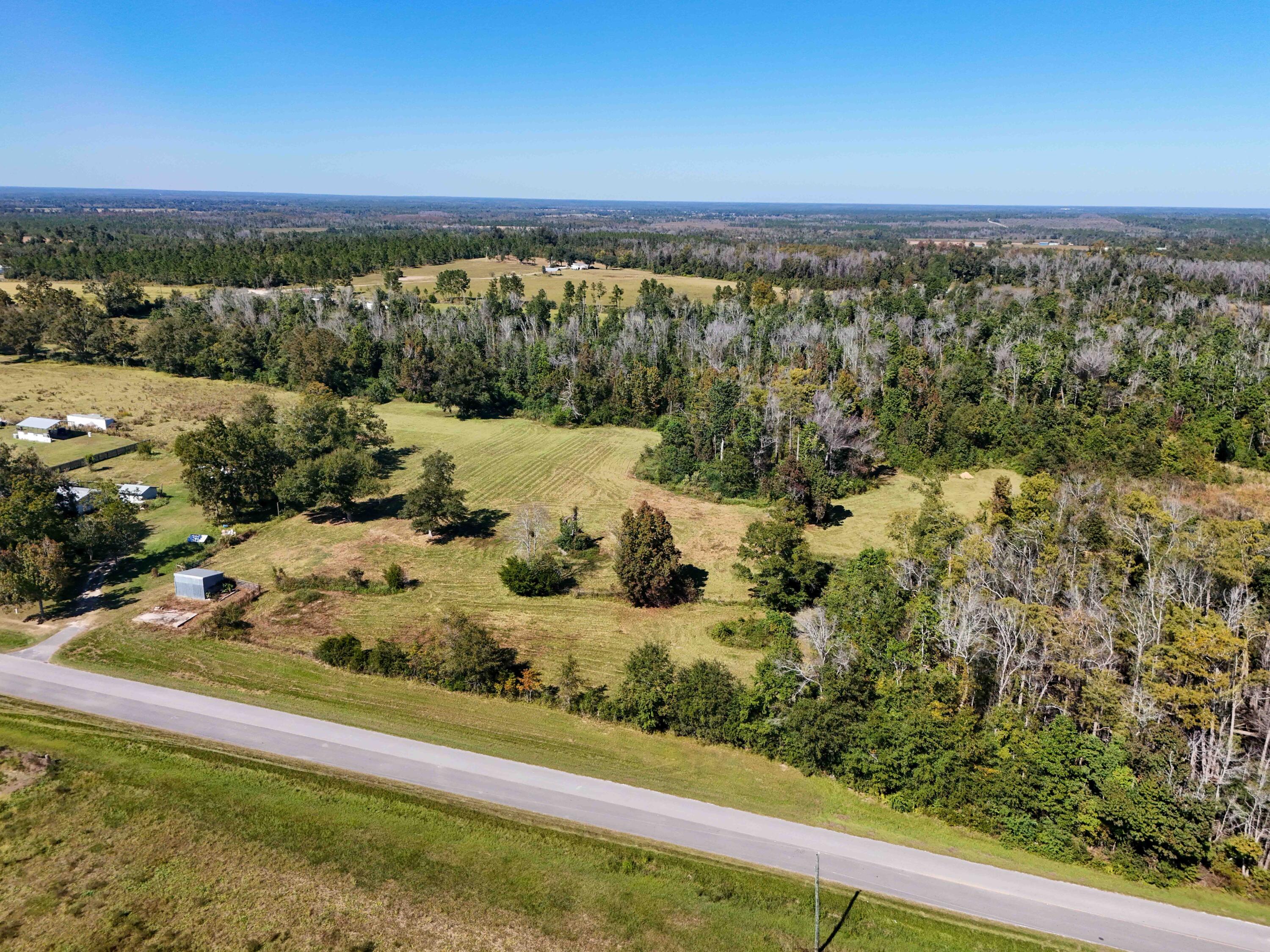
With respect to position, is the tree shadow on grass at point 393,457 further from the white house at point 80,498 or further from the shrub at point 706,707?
the shrub at point 706,707

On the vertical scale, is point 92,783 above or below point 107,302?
below

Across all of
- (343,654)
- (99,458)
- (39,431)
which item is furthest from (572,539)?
(39,431)

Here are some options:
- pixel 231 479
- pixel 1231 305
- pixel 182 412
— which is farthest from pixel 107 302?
pixel 1231 305

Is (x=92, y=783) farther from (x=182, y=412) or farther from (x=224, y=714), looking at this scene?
(x=182, y=412)

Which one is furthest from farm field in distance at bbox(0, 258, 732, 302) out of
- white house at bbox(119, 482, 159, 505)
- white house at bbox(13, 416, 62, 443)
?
white house at bbox(119, 482, 159, 505)

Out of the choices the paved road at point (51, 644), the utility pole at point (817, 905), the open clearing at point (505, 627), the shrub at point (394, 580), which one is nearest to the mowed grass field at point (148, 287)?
the open clearing at point (505, 627)
